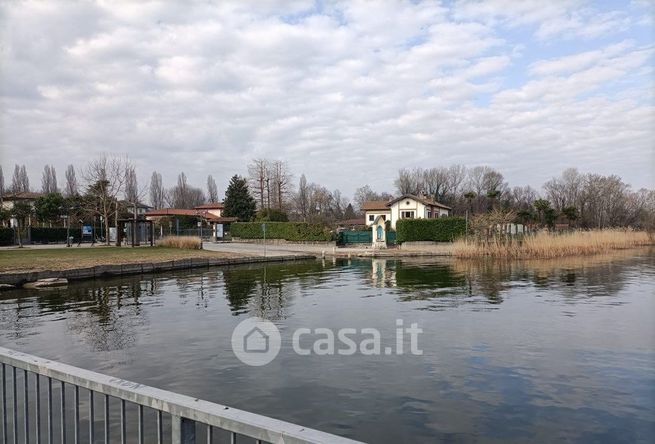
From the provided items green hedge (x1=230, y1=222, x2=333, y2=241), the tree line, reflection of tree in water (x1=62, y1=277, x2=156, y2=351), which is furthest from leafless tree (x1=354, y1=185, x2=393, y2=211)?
reflection of tree in water (x1=62, y1=277, x2=156, y2=351)

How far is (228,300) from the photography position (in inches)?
583

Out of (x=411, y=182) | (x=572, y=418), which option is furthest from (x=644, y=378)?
(x=411, y=182)

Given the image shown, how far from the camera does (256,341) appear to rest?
9406mm

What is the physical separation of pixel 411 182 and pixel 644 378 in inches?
3274

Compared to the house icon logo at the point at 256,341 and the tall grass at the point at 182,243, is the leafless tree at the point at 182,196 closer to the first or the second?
the tall grass at the point at 182,243

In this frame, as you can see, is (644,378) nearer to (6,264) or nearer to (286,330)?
(286,330)

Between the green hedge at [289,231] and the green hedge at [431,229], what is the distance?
8366 mm

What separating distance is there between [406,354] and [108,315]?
814 cm

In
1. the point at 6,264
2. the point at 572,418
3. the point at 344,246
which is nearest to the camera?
the point at 572,418

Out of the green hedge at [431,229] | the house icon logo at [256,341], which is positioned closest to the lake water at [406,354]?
the house icon logo at [256,341]

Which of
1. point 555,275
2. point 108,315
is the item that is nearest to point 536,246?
point 555,275

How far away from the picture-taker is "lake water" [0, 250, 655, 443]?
223 inches

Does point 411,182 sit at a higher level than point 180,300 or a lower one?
higher

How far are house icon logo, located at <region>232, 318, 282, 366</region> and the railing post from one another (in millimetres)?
5657
